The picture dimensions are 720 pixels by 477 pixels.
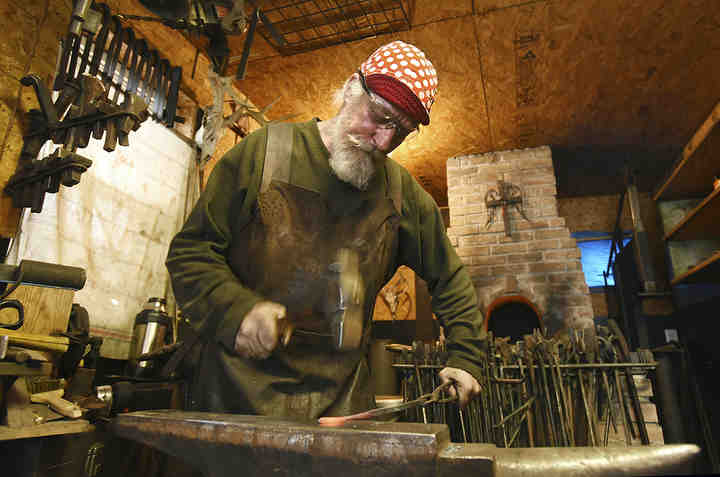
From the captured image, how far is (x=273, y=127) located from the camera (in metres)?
1.65

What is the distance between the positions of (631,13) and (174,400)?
4.47 metres

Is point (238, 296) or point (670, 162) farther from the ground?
point (670, 162)

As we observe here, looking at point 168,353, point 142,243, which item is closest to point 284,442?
point 168,353

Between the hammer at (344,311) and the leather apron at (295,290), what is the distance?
0.05ft

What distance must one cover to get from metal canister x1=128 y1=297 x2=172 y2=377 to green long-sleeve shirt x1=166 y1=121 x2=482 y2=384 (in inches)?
86.1

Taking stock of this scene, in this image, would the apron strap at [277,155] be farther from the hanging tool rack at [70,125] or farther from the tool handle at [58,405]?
the tool handle at [58,405]

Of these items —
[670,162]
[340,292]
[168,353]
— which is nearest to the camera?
[340,292]

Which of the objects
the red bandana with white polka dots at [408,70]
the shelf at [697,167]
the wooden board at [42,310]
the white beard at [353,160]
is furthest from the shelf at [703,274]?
the wooden board at [42,310]

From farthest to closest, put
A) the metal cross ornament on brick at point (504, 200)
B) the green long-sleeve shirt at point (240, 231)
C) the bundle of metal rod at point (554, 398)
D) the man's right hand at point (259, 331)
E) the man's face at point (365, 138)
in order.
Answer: the metal cross ornament on brick at point (504, 200)
the bundle of metal rod at point (554, 398)
the man's face at point (365, 138)
the green long-sleeve shirt at point (240, 231)
the man's right hand at point (259, 331)

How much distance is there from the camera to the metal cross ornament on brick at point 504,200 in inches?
208

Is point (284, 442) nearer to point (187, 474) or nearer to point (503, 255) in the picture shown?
point (187, 474)

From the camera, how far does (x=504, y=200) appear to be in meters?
5.32

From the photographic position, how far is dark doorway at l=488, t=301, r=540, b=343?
5195mm

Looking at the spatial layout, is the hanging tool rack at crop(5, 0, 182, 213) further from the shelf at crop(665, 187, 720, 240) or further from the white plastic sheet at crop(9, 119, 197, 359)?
the shelf at crop(665, 187, 720, 240)
